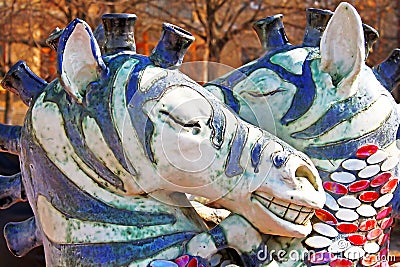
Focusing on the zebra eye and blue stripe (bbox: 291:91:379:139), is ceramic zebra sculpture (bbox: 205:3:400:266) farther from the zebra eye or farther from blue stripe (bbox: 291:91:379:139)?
the zebra eye

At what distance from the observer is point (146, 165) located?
917mm

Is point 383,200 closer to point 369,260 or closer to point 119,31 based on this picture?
point 369,260

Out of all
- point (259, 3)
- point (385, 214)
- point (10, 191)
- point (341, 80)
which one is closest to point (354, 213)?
point (385, 214)

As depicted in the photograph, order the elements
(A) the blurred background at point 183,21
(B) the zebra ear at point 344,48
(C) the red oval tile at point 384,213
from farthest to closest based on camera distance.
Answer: (A) the blurred background at point 183,21
(C) the red oval tile at point 384,213
(B) the zebra ear at point 344,48

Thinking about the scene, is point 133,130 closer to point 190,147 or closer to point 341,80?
point 190,147

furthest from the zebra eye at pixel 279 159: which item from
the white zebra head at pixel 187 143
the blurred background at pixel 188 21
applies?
the blurred background at pixel 188 21

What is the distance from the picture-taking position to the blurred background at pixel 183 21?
24.1ft

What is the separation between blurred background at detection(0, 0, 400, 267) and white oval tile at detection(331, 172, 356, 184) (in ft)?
19.4

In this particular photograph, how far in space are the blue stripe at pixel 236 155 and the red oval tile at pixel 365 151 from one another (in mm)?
245

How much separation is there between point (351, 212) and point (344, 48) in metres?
0.29

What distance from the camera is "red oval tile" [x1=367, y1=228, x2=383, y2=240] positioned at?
1.10 metres

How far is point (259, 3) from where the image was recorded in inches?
349

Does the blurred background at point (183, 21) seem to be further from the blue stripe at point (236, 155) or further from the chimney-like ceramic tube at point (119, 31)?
the blue stripe at point (236, 155)

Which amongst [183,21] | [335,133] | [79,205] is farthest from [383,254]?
[183,21]
